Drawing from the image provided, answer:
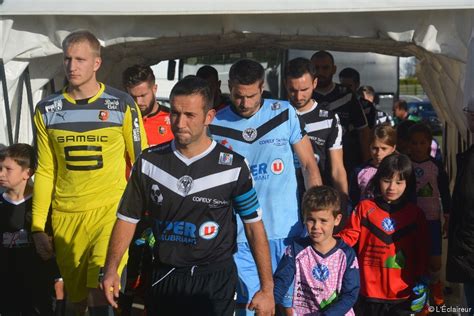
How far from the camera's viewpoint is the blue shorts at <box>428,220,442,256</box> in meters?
6.59

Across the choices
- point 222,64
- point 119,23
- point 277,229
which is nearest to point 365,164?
point 277,229

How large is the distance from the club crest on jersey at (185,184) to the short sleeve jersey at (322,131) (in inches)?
89.5

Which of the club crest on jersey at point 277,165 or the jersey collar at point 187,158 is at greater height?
the jersey collar at point 187,158

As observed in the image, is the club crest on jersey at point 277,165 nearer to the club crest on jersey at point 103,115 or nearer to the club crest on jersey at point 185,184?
the club crest on jersey at point 103,115

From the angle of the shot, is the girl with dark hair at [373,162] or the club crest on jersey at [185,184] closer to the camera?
the club crest on jersey at [185,184]

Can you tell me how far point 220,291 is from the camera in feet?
15.6

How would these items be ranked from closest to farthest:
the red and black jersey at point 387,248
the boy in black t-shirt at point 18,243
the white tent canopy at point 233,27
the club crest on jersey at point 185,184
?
the club crest on jersey at point 185,184 → the red and black jersey at point 387,248 → the boy in black t-shirt at point 18,243 → the white tent canopy at point 233,27

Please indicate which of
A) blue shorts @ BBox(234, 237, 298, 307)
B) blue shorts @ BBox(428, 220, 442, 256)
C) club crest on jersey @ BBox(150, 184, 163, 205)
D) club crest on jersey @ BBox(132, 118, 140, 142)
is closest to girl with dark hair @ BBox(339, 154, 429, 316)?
blue shorts @ BBox(428, 220, 442, 256)

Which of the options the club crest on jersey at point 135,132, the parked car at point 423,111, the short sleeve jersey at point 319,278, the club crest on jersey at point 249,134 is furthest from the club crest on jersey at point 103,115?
the parked car at point 423,111

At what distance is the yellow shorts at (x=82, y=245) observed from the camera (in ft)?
19.6

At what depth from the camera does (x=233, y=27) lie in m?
7.25

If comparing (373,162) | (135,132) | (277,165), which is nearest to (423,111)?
(373,162)

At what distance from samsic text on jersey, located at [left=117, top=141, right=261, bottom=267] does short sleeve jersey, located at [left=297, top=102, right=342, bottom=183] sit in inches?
83.4

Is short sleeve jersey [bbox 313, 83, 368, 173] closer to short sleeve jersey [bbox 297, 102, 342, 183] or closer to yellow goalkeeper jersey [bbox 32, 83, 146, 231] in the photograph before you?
short sleeve jersey [bbox 297, 102, 342, 183]
